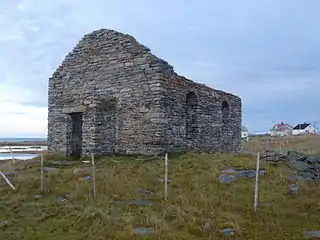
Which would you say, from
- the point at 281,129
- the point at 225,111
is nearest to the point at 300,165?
the point at 225,111

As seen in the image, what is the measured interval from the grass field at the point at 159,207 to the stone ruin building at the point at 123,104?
3.77 m

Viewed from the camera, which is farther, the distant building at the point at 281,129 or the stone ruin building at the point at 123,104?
the distant building at the point at 281,129

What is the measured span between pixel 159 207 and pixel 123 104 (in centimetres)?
1017

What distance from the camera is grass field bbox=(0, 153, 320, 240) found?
30.0ft

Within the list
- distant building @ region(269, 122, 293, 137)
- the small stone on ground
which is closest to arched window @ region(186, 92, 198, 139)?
the small stone on ground

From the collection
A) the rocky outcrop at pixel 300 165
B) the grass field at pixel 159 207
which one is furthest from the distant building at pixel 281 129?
the grass field at pixel 159 207

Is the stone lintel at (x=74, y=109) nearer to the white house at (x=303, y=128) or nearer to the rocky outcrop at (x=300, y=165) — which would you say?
the rocky outcrop at (x=300, y=165)

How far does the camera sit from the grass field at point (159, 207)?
30.0ft

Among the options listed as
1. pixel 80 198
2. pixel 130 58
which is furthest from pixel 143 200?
pixel 130 58

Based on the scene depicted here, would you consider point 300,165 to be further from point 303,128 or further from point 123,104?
point 303,128

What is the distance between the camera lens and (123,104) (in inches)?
805

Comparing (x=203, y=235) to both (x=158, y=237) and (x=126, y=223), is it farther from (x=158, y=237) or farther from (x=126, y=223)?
(x=126, y=223)

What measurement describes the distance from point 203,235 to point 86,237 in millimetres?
2458

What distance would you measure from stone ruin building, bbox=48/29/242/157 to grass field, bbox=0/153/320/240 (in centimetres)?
377
